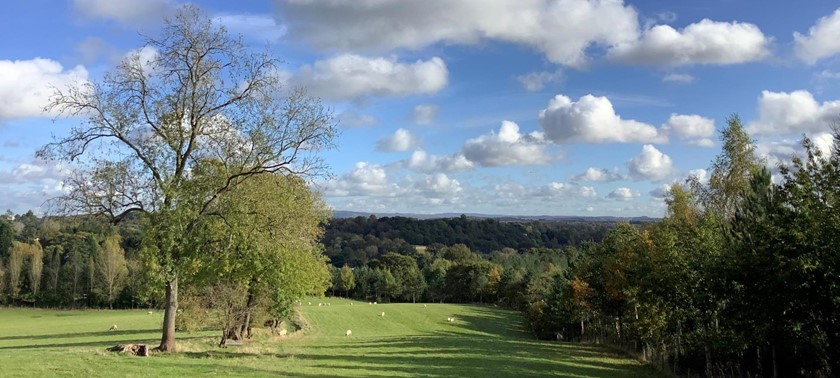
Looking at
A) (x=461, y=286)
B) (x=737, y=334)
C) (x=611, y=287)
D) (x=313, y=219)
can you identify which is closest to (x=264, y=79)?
(x=313, y=219)

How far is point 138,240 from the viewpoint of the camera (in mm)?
22359

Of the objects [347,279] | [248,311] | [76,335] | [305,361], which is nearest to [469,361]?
[305,361]

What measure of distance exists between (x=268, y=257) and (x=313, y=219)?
29.4 ft

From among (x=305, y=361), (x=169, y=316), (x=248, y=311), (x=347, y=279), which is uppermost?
(x=169, y=316)

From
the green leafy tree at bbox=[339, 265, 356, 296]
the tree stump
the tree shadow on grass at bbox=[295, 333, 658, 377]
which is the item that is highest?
the tree stump

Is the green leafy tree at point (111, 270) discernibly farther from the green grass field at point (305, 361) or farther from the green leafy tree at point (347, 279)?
the green grass field at point (305, 361)

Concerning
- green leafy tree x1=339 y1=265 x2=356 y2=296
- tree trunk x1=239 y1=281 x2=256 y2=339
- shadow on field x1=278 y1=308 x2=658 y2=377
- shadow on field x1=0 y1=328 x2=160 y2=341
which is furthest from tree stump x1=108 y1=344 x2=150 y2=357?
green leafy tree x1=339 y1=265 x2=356 y2=296

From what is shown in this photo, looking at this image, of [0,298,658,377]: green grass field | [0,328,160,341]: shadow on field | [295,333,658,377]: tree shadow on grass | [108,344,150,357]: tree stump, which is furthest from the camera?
[0,328,160,341]: shadow on field

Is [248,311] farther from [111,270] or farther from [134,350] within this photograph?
[111,270]

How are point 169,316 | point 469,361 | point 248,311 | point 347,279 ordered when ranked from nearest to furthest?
point 169,316 < point 469,361 < point 248,311 < point 347,279

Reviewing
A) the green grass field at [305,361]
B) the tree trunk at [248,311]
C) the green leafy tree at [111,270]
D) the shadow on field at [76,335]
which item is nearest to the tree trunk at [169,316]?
the green grass field at [305,361]

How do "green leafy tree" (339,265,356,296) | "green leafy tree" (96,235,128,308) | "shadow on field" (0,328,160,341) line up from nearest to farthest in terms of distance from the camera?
1. "shadow on field" (0,328,160,341)
2. "green leafy tree" (96,235,128,308)
3. "green leafy tree" (339,265,356,296)

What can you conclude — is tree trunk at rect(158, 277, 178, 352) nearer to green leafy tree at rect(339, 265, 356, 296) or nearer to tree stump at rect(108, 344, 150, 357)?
tree stump at rect(108, 344, 150, 357)

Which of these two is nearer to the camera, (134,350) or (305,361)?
(134,350)
